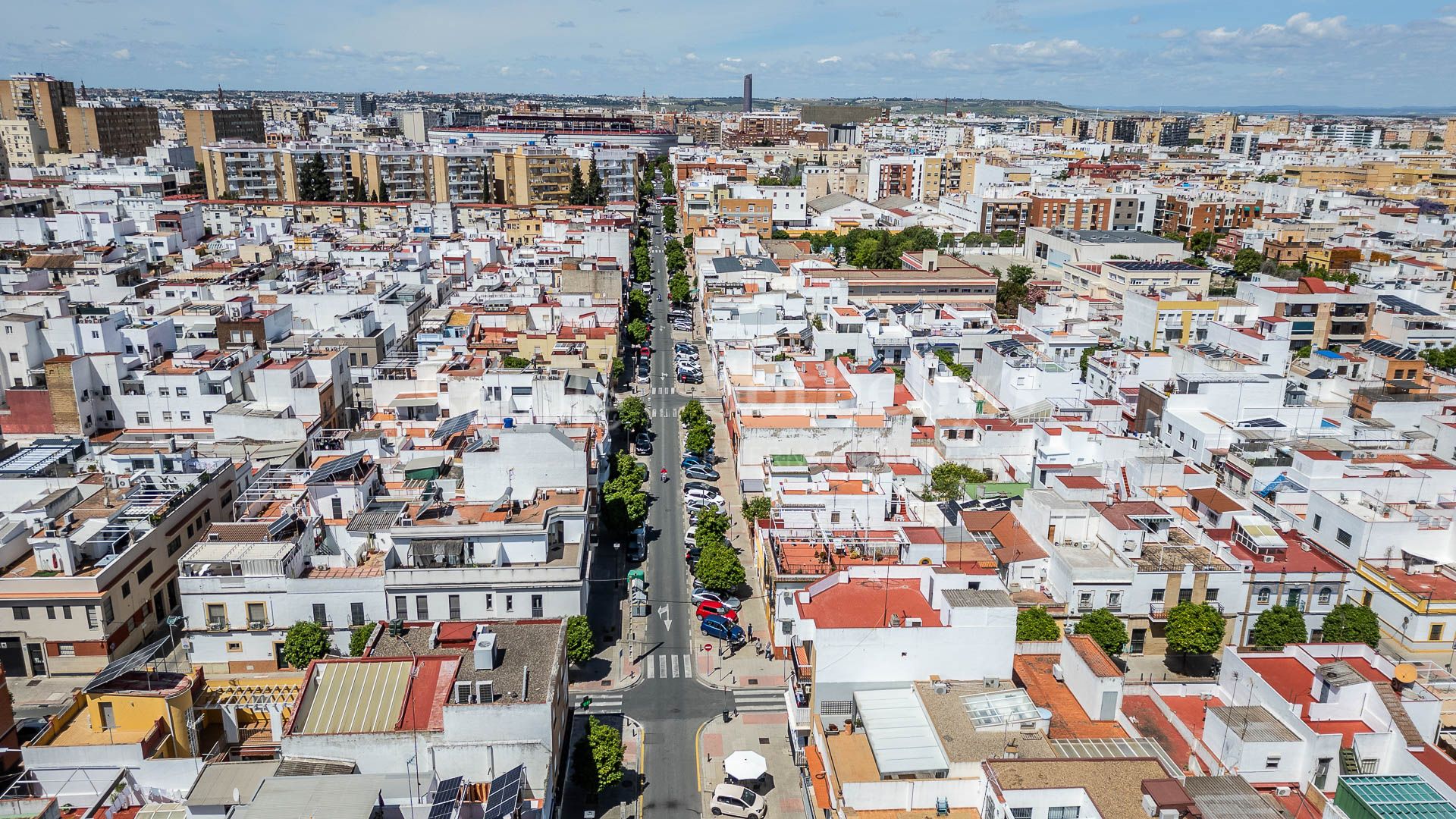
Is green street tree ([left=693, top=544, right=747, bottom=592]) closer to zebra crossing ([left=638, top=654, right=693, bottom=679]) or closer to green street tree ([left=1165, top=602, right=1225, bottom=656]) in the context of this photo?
zebra crossing ([left=638, top=654, right=693, bottom=679])

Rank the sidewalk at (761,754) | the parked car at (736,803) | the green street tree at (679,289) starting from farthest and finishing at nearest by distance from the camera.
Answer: the green street tree at (679,289) → the sidewalk at (761,754) → the parked car at (736,803)

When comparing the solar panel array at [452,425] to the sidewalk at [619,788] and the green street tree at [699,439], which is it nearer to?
the green street tree at [699,439]

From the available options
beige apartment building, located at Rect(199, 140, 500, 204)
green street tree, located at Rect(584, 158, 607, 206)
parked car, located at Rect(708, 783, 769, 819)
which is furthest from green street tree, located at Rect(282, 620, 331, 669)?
green street tree, located at Rect(584, 158, 607, 206)

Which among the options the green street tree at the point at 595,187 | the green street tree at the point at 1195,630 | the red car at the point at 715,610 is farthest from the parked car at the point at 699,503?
the green street tree at the point at 595,187

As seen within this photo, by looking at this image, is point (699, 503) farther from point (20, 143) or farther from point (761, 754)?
point (20, 143)

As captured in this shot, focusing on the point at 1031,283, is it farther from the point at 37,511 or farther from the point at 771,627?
the point at 37,511

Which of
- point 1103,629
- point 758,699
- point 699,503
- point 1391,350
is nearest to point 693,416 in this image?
point 699,503
